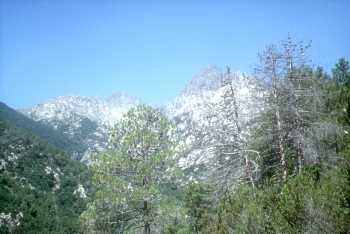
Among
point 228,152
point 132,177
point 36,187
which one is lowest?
point 132,177

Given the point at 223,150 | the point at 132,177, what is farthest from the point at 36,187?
the point at 223,150

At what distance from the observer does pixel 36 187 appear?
373 feet

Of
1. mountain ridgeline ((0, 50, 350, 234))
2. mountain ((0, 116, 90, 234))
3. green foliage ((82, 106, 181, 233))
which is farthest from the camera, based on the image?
mountain ((0, 116, 90, 234))

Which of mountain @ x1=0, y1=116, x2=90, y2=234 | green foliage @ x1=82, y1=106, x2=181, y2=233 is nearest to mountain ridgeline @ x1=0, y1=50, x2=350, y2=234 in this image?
green foliage @ x1=82, y1=106, x2=181, y2=233

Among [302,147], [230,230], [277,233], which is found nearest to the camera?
[277,233]

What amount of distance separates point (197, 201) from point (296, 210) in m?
45.1

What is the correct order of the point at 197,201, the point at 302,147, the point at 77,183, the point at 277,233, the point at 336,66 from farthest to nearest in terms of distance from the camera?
the point at 77,183
the point at 197,201
the point at 336,66
the point at 302,147
the point at 277,233

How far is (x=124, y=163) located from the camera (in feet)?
62.0

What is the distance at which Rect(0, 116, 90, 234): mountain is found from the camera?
297 ft

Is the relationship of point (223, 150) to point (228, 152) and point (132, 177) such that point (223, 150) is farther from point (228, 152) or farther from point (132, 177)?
point (132, 177)

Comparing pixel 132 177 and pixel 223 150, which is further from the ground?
pixel 223 150

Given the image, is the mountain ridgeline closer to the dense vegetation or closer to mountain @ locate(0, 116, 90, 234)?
the dense vegetation

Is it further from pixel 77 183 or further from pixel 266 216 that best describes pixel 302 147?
pixel 77 183

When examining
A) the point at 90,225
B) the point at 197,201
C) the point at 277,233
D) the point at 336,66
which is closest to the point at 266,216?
the point at 277,233
